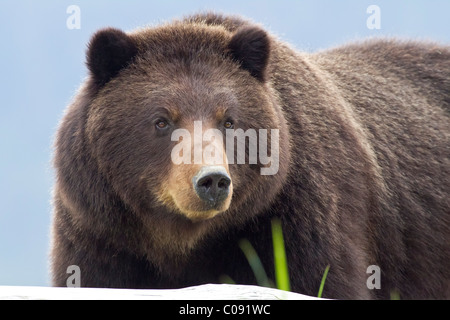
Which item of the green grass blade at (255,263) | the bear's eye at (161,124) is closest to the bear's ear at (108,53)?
the bear's eye at (161,124)

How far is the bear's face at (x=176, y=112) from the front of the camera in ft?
22.7

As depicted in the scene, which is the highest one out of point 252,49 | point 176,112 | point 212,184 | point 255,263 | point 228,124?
point 252,49

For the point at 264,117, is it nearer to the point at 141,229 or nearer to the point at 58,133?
the point at 141,229

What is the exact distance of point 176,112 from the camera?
22.7ft

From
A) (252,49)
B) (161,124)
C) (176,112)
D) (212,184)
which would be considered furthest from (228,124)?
(212,184)

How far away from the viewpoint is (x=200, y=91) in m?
7.07

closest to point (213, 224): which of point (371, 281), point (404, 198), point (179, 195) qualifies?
point (179, 195)

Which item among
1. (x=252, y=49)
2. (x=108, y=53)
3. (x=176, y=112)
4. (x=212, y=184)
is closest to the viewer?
(x=212, y=184)

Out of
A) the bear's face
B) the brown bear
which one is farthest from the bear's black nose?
the bear's face

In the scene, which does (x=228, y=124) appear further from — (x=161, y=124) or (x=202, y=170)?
(x=202, y=170)

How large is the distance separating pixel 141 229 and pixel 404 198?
3005 mm

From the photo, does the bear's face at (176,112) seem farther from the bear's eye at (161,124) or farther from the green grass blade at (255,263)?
the green grass blade at (255,263)

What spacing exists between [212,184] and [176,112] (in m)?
1.00

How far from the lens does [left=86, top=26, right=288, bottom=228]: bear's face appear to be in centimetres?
691
